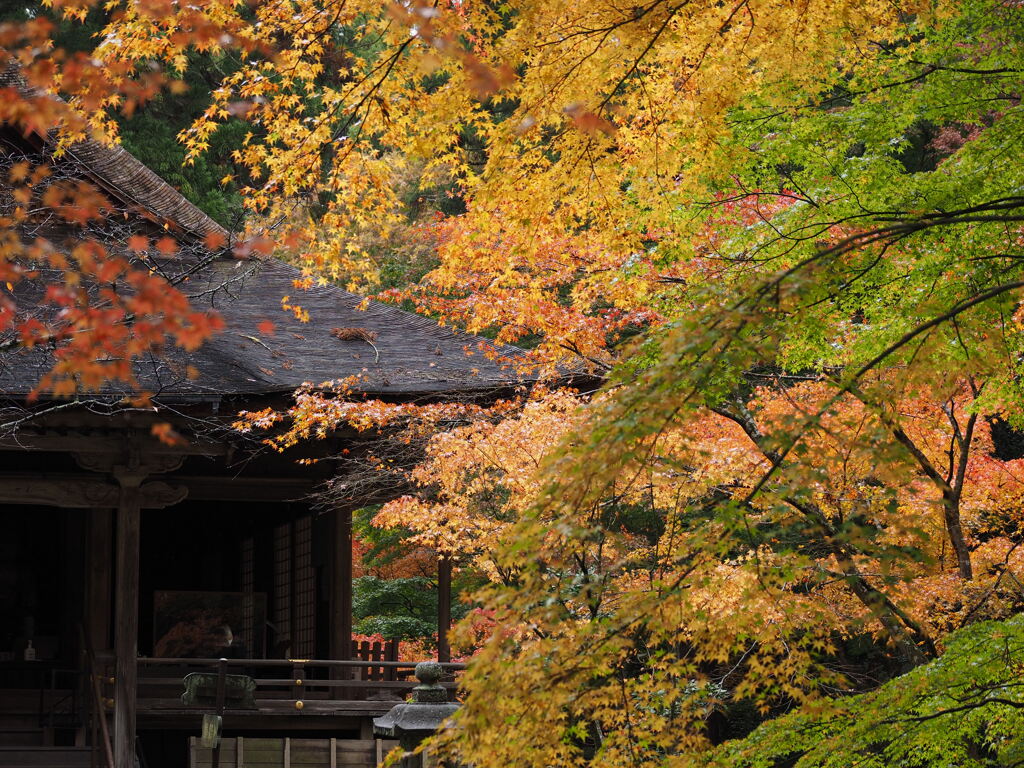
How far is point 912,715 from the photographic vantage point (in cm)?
556

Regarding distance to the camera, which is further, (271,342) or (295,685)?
(271,342)

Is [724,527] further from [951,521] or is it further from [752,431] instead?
[951,521]

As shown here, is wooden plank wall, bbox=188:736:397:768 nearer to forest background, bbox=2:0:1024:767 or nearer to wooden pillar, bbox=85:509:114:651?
wooden pillar, bbox=85:509:114:651

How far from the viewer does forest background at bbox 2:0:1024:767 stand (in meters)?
3.94

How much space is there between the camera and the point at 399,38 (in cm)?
559

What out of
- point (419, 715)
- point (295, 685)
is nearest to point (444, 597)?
point (295, 685)

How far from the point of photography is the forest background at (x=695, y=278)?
394cm

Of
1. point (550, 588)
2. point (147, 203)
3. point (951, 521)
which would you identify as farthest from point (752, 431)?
point (147, 203)

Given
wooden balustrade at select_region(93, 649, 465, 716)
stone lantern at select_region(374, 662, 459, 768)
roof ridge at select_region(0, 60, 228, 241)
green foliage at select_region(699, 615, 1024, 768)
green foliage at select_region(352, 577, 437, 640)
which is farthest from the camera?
green foliage at select_region(352, 577, 437, 640)

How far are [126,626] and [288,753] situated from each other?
2090 millimetres

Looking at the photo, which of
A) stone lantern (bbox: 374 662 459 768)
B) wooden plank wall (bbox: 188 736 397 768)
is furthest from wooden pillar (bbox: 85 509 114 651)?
stone lantern (bbox: 374 662 459 768)

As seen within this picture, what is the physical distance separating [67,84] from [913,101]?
4.51 meters

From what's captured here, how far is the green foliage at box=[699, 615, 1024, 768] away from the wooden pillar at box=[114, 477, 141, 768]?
216 inches

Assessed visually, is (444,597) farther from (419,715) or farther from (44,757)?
(419,715)
